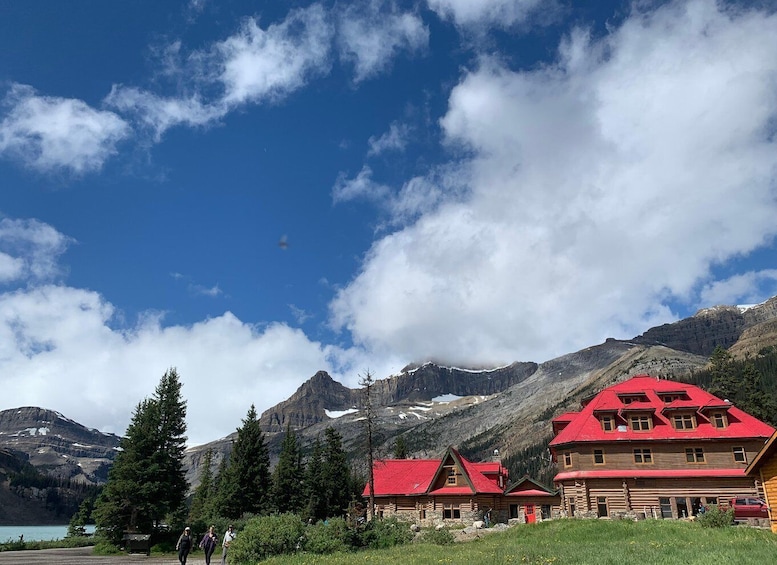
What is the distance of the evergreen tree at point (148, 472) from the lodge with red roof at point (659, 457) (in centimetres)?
3629

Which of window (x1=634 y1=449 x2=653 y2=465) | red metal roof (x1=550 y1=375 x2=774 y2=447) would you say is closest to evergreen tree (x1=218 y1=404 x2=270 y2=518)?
red metal roof (x1=550 y1=375 x2=774 y2=447)

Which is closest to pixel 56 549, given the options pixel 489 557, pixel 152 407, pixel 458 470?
pixel 152 407

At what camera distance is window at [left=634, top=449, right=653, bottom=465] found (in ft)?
161

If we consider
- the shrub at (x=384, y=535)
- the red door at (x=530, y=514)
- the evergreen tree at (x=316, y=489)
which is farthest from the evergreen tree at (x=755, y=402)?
the shrub at (x=384, y=535)

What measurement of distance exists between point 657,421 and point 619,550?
33187 millimetres

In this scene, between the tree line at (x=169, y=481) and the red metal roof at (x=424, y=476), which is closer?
the tree line at (x=169, y=481)

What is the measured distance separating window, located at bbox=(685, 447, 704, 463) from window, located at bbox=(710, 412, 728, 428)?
2.87 metres

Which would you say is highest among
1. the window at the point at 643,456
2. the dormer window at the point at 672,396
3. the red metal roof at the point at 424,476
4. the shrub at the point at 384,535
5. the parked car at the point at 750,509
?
the dormer window at the point at 672,396

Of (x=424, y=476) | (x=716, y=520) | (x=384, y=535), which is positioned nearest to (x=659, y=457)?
(x=716, y=520)

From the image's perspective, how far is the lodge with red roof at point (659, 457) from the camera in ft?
156

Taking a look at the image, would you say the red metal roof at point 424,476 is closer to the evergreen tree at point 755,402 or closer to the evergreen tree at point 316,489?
the evergreen tree at point 316,489

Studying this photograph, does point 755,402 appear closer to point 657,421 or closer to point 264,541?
point 657,421

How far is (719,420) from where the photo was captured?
49.6 meters

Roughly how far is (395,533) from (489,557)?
15.9 m
